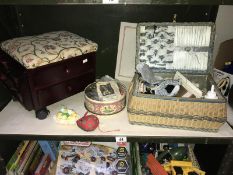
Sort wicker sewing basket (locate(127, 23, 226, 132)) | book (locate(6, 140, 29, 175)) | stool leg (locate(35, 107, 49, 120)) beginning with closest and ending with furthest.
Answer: wicker sewing basket (locate(127, 23, 226, 132)), stool leg (locate(35, 107, 49, 120)), book (locate(6, 140, 29, 175))

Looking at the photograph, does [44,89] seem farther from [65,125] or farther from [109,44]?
[109,44]

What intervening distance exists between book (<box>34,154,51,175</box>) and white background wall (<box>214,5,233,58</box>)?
38.5 inches

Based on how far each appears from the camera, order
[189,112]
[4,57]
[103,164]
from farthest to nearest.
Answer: [103,164], [4,57], [189,112]

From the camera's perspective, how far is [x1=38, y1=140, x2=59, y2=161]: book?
3.97ft

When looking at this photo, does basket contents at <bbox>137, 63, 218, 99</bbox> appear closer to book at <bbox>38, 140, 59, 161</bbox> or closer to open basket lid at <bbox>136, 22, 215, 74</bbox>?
open basket lid at <bbox>136, 22, 215, 74</bbox>

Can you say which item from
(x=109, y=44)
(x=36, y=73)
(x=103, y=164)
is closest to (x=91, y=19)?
(x=109, y=44)

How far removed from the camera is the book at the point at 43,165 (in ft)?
3.87

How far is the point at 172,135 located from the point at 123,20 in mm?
560

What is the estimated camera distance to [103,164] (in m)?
1.11

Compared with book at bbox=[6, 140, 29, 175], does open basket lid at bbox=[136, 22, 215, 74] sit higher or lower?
higher

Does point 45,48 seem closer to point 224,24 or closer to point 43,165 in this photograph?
point 43,165

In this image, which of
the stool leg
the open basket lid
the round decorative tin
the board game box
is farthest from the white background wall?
the stool leg

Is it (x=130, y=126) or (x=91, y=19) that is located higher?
(x=91, y=19)

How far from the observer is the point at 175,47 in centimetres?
103
